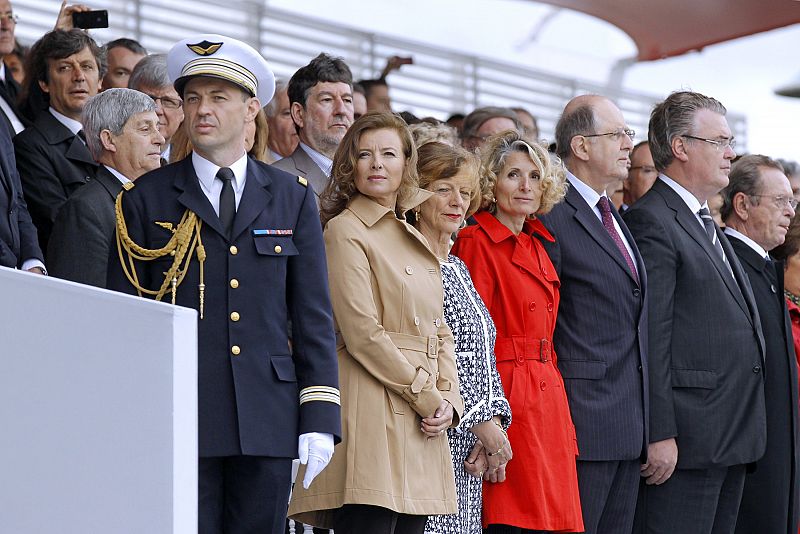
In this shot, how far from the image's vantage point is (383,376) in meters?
4.28

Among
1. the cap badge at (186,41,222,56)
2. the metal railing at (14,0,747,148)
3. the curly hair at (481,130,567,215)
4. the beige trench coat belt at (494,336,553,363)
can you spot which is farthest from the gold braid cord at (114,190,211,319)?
the metal railing at (14,0,747,148)

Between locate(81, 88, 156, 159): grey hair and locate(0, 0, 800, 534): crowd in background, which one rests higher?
locate(81, 88, 156, 159): grey hair

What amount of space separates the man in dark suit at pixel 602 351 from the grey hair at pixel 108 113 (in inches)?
66.4

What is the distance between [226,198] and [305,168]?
1.98m

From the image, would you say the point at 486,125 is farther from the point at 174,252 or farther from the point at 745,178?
the point at 174,252

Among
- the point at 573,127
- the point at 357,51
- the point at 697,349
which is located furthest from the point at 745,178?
the point at 357,51

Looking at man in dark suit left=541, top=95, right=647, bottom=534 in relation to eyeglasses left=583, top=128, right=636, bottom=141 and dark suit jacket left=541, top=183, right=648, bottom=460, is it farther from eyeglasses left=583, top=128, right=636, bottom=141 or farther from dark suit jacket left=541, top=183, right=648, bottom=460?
eyeglasses left=583, top=128, right=636, bottom=141

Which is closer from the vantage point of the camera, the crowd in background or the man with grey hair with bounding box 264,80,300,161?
the crowd in background

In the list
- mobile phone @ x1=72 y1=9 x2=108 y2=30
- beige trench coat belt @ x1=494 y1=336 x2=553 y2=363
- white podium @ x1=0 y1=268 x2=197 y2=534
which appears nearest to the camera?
white podium @ x1=0 y1=268 x2=197 y2=534

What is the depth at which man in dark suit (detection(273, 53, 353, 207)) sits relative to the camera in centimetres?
579

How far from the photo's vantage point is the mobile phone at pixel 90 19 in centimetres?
666

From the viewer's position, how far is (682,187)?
5.74 m

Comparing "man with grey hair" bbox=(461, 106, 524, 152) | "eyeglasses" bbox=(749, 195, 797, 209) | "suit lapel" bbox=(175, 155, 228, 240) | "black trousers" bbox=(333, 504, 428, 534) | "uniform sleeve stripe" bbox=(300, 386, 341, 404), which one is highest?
"man with grey hair" bbox=(461, 106, 524, 152)

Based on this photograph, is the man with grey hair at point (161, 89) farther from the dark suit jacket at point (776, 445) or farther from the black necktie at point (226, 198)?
the dark suit jacket at point (776, 445)
